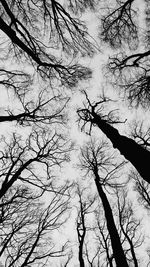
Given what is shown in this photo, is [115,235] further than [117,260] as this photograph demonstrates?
Yes

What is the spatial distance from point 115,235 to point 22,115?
5.95m

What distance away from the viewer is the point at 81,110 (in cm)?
866

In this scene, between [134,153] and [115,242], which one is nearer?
[134,153]

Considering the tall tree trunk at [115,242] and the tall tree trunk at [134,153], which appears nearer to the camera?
the tall tree trunk at [134,153]

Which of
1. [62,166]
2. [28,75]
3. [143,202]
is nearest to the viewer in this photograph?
[28,75]

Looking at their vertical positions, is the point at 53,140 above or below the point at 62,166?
above

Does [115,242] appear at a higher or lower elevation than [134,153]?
lower

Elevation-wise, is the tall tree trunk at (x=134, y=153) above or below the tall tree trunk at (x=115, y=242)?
above

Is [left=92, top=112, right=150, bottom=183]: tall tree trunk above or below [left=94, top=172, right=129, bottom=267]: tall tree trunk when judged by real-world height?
above

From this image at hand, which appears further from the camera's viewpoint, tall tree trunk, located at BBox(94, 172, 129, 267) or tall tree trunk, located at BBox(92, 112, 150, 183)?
tall tree trunk, located at BBox(94, 172, 129, 267)

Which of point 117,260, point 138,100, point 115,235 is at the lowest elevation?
point 117,260

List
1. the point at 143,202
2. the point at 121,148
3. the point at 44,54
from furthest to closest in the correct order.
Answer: the point at 143,202
the point at 44,54
the point at 121,148

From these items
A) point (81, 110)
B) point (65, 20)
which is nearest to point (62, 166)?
point (81, 110)

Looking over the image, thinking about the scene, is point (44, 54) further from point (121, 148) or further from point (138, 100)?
point (138, 100)
